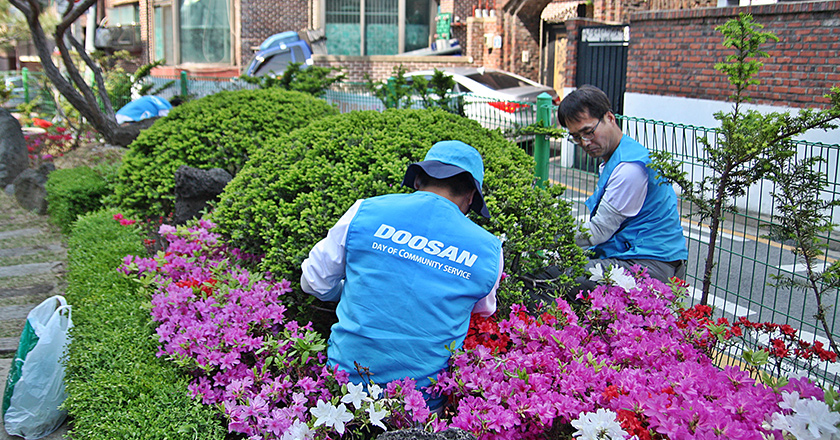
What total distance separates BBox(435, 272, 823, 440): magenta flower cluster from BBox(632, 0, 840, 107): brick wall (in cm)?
603

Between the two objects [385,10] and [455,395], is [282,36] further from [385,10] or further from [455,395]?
[455,395]

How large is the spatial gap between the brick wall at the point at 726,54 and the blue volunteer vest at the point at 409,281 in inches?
263

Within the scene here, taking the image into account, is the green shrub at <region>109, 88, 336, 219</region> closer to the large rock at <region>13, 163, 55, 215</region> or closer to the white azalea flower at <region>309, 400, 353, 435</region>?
the large rock at <region>13, 163, 55, 215</region>

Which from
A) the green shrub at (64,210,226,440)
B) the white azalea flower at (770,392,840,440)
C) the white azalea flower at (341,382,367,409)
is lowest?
the green shrub at (64,210,226,440)

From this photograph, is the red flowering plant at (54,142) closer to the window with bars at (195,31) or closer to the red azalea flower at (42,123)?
the red azalea flower at (42,123)

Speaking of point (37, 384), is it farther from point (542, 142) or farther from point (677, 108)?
point (677, 108)

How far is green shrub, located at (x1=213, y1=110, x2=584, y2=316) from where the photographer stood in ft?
11.4

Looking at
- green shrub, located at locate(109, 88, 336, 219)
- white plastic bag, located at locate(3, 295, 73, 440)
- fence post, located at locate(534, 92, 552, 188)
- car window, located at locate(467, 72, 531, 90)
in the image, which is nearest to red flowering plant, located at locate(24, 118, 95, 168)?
green shrub, located at locate(109, 88, 336, 219)

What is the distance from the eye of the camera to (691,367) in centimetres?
250

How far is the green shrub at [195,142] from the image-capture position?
5.96 metres

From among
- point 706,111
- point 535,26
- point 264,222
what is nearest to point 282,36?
point 535,26

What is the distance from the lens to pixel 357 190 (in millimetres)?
3588

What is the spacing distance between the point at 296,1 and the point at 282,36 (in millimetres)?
2474

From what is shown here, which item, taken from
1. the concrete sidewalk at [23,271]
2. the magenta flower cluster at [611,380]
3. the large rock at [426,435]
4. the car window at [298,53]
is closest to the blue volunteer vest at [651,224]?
the magenta flower cluster at [611,380]
